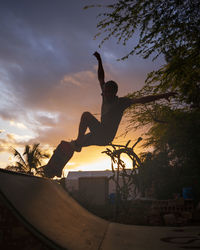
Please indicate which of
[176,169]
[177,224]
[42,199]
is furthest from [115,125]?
[176,169]

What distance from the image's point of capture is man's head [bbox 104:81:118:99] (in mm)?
3496

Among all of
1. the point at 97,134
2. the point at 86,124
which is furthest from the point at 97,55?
the point at 97,134

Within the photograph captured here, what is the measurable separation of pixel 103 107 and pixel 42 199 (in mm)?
1800

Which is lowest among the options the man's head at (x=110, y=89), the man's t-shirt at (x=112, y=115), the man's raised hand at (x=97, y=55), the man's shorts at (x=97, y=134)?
the man's shorts at (x=97, y=134)

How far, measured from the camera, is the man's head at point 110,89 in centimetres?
350

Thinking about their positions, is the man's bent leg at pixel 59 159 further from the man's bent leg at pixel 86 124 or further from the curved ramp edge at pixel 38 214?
the curved ramp edge at pixel 38 214

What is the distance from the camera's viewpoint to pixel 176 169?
1257 cm

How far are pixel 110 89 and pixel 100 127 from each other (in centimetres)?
63

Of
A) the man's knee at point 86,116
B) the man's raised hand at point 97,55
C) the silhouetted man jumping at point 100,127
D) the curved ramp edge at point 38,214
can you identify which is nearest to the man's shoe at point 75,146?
the silhouetted man jumping at point 100,127

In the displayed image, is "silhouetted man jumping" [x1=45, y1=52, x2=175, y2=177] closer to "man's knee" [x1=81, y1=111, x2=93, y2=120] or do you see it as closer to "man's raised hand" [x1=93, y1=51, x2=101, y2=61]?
"man's knee" [x1=81, y1=111, x2=93, y2=120]

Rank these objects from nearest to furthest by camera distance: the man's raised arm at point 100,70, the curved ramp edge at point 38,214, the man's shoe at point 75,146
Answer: the curved ramp edge at point 38,214, the man's shoe at point 75,146, the man's raised arm at point 100,70

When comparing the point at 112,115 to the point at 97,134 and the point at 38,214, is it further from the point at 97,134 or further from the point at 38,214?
the point at 38,214

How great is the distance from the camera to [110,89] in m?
3.50

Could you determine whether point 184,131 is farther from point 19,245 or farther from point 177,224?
point 19,245
